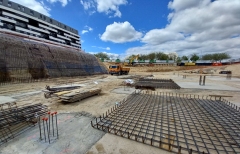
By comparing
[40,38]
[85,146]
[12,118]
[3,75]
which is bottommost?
[85,146]

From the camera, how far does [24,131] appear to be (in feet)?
11.8

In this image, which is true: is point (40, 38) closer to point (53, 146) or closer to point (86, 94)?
point (86, 94)

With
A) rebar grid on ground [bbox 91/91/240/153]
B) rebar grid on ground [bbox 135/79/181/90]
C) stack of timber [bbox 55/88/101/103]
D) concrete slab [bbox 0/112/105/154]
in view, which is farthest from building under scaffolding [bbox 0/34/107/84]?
rebar grid on ground [bbox 91/91/240/153]

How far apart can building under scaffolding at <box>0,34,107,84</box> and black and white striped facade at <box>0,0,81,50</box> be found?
23.8m

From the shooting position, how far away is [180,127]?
3.86 meters

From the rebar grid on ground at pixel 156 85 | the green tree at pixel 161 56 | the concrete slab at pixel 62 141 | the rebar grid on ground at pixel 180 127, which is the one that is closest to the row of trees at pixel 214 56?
the green tree at pixel 161 56

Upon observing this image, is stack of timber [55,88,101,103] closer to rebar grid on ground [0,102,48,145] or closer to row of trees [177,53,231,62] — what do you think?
rebar grid on ground [0,102,48,145]

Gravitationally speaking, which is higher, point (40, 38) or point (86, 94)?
point (40, 38)

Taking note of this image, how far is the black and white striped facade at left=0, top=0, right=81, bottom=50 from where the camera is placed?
113 ft

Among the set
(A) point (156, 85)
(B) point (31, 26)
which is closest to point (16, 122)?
(A) point (156, 85)

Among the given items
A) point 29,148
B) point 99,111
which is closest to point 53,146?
point 29,148

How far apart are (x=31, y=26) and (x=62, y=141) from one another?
172ft

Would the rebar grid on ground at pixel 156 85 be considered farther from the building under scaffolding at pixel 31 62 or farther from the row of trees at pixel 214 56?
the row of trees at pixel 214 56

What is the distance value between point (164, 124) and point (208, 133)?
1.24 metres
